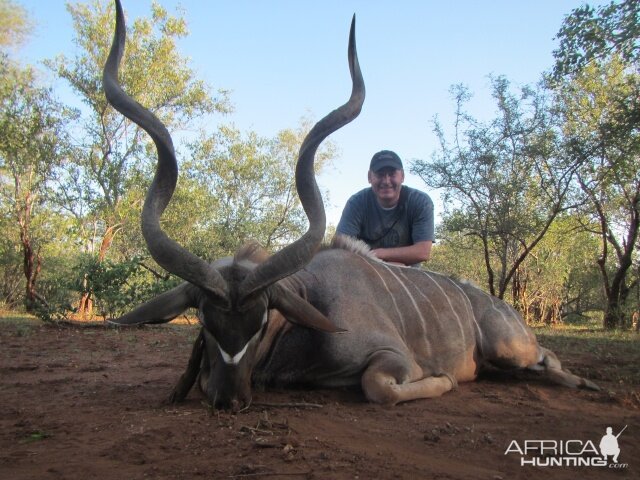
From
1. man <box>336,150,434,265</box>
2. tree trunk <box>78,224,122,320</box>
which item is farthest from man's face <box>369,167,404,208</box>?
tree trunk <box>78,224,122,320</box>

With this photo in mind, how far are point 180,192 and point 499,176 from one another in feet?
30.0

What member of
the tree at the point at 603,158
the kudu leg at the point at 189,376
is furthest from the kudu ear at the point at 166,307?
the tree at the point at 603,158

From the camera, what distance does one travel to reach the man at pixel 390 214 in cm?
498

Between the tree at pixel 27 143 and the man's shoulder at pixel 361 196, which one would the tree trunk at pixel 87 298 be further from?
the man's shoulder at pixel 361 196

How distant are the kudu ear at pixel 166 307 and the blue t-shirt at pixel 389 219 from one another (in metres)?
2.19

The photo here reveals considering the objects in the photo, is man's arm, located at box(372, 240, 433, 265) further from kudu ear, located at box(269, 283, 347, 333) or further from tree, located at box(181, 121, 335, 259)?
tree, located at box(181, 121, 335, 259)

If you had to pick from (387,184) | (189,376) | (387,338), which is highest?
(387,184)

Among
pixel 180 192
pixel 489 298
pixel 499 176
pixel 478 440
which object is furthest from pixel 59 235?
pixel 478 440

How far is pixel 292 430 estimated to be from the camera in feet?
7.86

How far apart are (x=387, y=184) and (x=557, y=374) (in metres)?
2.01

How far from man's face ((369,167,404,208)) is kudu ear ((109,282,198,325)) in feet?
7.96

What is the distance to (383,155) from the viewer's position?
16.8 feet

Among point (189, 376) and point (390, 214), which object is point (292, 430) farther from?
point (390, 214)

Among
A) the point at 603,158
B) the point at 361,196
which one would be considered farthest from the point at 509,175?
the point at 361,196
